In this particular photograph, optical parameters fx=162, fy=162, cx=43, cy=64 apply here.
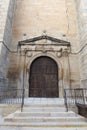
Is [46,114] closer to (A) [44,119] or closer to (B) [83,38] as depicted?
(A) [44,119]

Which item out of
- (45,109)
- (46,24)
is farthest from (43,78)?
(45,109)

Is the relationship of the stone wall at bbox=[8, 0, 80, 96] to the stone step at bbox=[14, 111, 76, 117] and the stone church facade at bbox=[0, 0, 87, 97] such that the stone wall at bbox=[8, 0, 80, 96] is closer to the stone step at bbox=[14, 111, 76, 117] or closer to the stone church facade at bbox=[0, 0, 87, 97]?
the stone church facade at bbox=[0, 0, 87, 97]

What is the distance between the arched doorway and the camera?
27.1 feet

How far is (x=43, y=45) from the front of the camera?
28.7ft

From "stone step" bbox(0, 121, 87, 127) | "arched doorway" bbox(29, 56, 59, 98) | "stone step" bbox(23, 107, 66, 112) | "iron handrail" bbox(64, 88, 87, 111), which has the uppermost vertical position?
"arched doorway" bbox(29, 56, 59, 98)

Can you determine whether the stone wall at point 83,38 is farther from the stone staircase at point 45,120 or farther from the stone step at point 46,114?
the stone step at point 46,114

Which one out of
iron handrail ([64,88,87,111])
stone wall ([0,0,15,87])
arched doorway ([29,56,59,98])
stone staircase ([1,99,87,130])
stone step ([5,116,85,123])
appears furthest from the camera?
arched doorway ([29,56,59,98])

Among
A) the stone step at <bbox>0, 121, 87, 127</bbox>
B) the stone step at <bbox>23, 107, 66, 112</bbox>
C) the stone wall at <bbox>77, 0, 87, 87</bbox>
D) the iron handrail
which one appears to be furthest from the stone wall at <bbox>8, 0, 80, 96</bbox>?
the stone step at <bbox>0, 121, 87, 127</bbox>

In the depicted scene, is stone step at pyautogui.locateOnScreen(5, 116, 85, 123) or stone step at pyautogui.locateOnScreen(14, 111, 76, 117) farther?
stone step at pyautogui.locateOnScreen(14, 111, 76, 117)

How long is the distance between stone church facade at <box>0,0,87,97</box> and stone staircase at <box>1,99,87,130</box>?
2.91 meters

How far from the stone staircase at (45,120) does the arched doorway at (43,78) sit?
3091 mm

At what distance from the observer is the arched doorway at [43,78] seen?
8.25 meters

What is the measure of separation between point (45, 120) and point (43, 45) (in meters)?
5.16

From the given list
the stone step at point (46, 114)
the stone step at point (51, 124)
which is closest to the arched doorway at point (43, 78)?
the stone step at point (46, 114)
